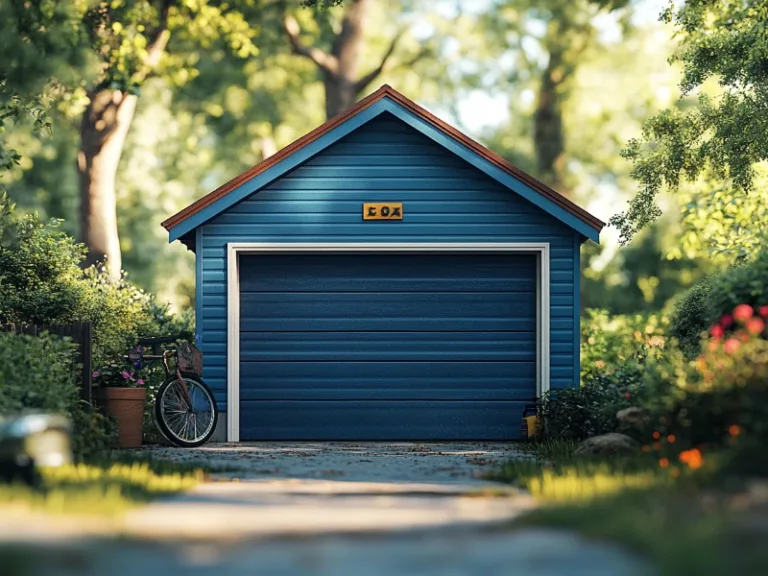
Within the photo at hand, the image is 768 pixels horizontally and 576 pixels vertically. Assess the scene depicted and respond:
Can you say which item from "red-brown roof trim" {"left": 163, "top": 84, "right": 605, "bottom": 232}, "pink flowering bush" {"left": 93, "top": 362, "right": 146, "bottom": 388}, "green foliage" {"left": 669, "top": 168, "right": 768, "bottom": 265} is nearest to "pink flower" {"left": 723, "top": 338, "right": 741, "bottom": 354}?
"red-brown roof trim" {"left": 163, "top": 84, "right": 605, "bottom": 232}

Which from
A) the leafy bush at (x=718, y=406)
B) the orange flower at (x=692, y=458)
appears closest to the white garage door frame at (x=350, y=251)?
the leafy bush at (x=718, y=406)

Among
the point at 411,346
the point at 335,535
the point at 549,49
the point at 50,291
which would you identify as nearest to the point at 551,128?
the point at 549,49

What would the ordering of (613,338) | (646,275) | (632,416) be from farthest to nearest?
(646,275)
(613,338)
(632,416)

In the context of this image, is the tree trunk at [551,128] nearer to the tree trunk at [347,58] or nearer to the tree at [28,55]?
the tree trunk at [347,58]

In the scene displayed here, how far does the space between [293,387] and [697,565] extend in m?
10.9

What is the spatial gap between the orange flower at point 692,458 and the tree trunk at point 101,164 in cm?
1624

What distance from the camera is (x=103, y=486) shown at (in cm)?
944

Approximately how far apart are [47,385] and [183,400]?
10.6 ft

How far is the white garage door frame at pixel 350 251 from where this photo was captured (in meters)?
16.4

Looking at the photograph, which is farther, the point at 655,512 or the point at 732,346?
the point at 732,346

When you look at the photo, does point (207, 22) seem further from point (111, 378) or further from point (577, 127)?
point (577, 127)

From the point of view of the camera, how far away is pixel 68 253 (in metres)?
17.8

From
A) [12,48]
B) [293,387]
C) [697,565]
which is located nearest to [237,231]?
[293,387]

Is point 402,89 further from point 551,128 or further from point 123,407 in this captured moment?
point 123,407
